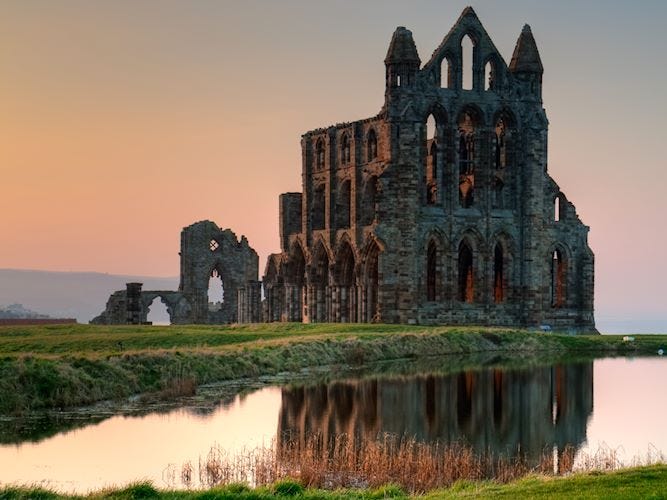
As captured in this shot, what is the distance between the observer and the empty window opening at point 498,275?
237ft

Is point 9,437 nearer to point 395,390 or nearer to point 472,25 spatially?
point 395,390

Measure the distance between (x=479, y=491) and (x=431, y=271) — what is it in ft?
180

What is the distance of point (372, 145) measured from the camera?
7325cm

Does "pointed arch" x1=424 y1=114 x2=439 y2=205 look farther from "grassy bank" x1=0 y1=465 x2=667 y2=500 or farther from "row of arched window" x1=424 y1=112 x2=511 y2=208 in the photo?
"grassy bank" x1=0 y1=465 x2=667 y2=500

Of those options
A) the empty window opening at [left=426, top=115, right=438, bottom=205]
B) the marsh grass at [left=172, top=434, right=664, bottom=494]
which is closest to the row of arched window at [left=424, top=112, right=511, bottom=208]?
the empty window opening at [left=426, top=115, right=438, bottom=205]

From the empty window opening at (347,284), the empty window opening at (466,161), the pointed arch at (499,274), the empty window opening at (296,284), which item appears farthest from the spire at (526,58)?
the empty window opening at (296,284)

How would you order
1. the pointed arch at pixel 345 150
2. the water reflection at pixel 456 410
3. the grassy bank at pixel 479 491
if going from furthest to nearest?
the pointed arch at pixel 345 150 < the water reflection at pixel 456 410 < the grassy bank at pixel 479 491

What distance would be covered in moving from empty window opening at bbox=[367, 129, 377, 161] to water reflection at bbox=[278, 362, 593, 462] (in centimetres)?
3072

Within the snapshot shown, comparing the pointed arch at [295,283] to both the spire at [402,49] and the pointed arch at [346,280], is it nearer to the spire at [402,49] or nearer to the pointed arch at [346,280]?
the pointed arch at [346,280]

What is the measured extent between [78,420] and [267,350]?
17.4 m

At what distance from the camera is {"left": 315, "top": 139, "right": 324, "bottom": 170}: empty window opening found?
78825 millimetres

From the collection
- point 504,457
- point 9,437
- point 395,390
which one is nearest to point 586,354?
point 395,390

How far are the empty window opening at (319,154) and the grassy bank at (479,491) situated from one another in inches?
2405

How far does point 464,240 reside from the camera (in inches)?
2820
